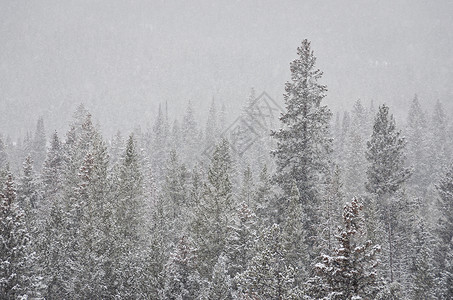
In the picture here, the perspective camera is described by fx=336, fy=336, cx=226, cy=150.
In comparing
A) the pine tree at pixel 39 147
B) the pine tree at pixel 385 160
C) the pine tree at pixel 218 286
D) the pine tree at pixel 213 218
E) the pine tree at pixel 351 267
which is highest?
the pine tree at pixel 39 147

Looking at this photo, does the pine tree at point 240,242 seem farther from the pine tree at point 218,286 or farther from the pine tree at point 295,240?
the pine tree at point 218,286

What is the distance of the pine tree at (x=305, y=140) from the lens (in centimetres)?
Answer: 2022

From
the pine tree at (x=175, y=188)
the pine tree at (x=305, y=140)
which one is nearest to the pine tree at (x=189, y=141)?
the pine tree at (x=175, y=188)

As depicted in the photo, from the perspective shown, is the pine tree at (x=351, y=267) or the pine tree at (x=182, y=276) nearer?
the pine tree at (x=351, y=267)

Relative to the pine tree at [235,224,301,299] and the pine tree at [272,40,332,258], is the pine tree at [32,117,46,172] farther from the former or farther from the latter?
the pine tree at [235,224,301,299]

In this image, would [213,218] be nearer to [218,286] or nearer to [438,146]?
[218,286]

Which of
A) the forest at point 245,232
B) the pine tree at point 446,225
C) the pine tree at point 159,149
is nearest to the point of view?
the forest at point 245,232

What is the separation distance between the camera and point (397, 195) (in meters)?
25.6

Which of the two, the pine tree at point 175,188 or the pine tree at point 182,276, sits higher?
the pine tree at point 175,188

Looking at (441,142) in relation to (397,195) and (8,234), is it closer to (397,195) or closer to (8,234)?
(397,195)

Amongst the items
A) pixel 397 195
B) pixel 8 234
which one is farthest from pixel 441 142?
pixel 8 234

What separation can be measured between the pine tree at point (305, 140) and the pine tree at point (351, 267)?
31.9 feet

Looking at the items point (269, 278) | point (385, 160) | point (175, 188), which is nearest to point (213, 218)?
point (269, 278)

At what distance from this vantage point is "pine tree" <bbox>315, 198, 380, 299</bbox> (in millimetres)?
9797
